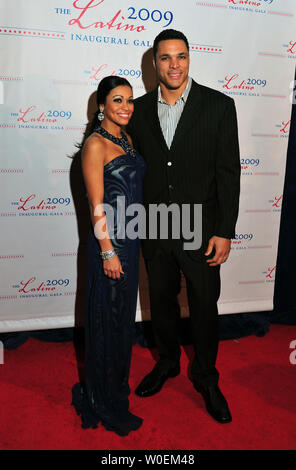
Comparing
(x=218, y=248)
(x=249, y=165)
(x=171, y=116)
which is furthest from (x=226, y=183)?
(x=249, y=165)

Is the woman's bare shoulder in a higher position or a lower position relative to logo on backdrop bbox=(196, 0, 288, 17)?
lower

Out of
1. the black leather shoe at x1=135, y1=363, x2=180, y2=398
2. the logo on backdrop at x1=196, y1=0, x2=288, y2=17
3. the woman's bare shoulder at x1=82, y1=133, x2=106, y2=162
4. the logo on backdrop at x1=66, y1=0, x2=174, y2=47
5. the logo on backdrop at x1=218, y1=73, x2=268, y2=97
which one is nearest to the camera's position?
the woman's bare shoulder at x1=82, y1=133, x2=106, y2=162

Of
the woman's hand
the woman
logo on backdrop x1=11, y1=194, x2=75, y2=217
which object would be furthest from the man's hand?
logo on backdrop x1=11, y1=194, x2=75, y2=217

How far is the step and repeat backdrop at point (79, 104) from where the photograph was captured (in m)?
2.69

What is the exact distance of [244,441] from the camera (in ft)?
7.02

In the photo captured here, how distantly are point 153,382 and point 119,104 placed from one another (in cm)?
161

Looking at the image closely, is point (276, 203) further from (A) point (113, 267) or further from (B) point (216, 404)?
(A) point (113, 267)

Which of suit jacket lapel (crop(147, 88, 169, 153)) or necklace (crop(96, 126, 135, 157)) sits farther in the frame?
suit jacket lapel (crop(147, 88, 169, 153))

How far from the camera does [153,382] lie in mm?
2549

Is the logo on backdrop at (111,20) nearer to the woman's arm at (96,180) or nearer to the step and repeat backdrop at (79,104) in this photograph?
the step and repeat backdrop at (79,104)

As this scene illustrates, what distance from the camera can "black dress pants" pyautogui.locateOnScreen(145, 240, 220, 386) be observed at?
228cm

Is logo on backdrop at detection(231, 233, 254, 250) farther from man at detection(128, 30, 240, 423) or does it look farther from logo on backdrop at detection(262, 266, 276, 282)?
man at detection(128, 30, 240, 423)

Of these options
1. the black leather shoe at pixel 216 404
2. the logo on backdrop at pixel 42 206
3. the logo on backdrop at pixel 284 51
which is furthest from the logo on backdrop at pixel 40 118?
the black leather shoe at pixel 216 404
